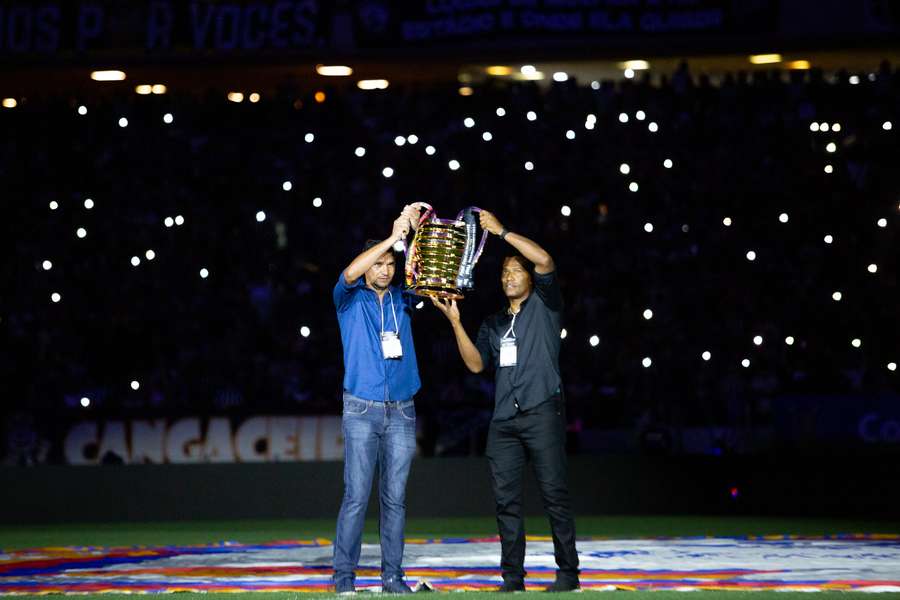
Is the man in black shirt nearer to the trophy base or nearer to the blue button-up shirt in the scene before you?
the trophy base

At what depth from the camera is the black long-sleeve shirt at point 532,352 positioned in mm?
8719

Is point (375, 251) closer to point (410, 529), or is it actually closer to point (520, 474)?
point (520, 474)

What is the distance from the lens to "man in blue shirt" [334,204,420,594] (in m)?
8.52

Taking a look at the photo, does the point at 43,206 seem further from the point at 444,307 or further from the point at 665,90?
the point at 444,307

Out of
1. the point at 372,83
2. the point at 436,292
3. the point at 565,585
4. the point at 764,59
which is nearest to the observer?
the point at 565,585

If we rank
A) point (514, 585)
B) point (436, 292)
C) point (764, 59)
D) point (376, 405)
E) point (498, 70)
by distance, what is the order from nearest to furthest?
point (514, 585), point (376, 405), point (436, 292), point (764, 59), point (498, 70)

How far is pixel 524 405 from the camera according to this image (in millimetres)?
8680

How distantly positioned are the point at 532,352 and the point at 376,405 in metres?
1.01

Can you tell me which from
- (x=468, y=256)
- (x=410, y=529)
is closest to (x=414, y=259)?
(x=468, y=256)

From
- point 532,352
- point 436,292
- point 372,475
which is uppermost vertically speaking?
point 436,292

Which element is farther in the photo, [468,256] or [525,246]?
[468,256]

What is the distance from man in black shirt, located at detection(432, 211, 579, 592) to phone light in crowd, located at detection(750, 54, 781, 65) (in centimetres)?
1465

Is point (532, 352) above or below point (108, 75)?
below

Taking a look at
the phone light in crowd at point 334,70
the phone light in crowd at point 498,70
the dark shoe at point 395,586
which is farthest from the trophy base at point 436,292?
the phone light in crowd at point 498,70
